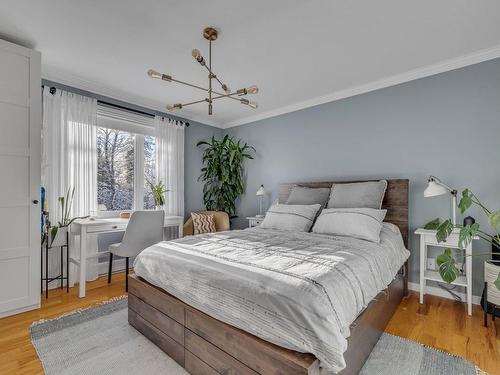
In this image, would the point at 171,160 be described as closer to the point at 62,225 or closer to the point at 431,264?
the point at 62,225

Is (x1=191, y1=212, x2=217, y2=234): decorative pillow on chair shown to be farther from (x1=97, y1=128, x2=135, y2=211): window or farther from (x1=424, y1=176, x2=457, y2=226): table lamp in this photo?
(x1=424, y1=176, x2=457, y2=226): table lamp

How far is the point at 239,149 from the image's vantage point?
179 inches

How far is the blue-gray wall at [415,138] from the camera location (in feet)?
8.51

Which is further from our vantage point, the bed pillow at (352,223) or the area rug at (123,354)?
the bed pillow at (352,223)

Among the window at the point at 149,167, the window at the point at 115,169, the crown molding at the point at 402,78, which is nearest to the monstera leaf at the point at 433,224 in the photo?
the crown molding at the point at 402,78

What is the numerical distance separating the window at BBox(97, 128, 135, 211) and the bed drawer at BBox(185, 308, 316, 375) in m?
2.60

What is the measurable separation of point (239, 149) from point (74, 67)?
8.23ft

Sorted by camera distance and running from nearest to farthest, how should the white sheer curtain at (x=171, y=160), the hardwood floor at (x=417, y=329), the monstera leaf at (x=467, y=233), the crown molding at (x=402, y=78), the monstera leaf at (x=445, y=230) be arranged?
the hardwood floor at (x=417, y=329) < the monstera leaf at (x=467, y=233) < the monstera leaf at (x=445, y=230) < the crown molding at (x=402, y=78) < the white sheer curtain at (x=171, y=160)

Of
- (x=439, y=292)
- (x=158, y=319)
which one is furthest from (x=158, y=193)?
(x=439, y=292)

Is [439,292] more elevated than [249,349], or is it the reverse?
[249,349]

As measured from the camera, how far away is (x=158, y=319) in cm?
185

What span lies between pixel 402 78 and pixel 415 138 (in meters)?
0.72

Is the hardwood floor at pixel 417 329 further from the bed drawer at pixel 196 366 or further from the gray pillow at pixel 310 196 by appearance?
the gray pillow at pixel 310 196

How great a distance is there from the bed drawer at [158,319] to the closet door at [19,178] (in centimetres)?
118
